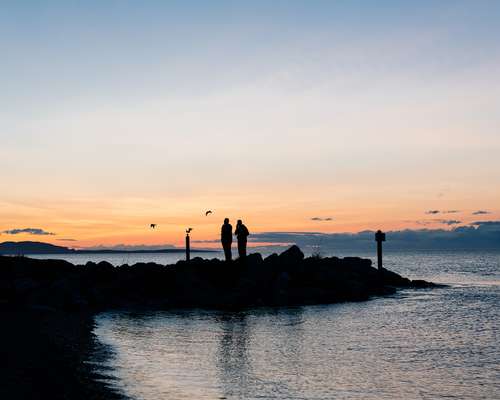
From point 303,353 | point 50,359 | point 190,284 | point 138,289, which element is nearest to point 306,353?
point 303,353

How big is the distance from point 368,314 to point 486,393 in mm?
11818

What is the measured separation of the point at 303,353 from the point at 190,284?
1364cm

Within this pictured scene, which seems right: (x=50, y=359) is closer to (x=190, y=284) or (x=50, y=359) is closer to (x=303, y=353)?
(x=303, y=353)

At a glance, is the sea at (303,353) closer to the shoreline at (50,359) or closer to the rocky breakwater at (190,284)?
the shoreline at (50,359)

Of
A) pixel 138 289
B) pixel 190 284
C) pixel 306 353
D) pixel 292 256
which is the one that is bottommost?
pixel 306 353

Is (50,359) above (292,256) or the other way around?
the other way around

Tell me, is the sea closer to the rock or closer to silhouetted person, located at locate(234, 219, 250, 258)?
silhouetted person, located at locate(234, 219, 250, 258)

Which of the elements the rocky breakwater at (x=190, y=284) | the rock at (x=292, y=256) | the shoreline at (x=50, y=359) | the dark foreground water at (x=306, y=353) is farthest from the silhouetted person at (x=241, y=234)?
the shoreline at (x=50, y=359)

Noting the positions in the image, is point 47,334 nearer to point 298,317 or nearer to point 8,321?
point 8,321

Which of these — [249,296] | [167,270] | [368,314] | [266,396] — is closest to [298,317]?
[368,314]

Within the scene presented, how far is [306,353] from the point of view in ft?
47.5

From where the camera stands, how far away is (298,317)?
71.3 ft

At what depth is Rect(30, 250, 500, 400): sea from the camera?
426 inches

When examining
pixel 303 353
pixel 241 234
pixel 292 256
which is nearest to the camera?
pixel 303 353
